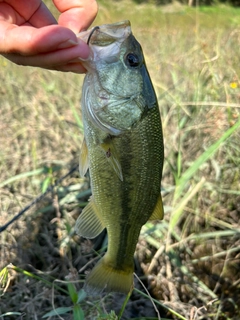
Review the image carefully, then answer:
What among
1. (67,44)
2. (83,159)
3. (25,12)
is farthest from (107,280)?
(25,12)

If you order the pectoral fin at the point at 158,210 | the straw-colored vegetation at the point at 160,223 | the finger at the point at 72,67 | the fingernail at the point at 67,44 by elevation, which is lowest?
the straw-colored vegetation at the point at 160,223

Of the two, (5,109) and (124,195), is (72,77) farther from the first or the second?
(124,195)

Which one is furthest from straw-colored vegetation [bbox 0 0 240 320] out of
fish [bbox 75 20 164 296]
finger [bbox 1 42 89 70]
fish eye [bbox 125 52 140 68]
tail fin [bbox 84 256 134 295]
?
finger [bbox 1 42 89 70]

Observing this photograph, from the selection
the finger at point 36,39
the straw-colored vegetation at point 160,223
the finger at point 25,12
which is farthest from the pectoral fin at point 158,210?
the finger at point 25,12

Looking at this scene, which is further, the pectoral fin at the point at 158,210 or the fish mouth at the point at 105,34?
the pectoral fin at the point at 158,210

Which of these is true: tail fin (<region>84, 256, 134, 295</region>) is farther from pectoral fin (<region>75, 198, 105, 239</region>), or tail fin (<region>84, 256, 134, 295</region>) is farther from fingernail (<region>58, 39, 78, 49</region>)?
fingernail (<region>58, 39, 78, 49</region>)

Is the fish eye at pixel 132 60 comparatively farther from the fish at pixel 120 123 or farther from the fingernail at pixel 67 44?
the fingernail at pixel 67 44

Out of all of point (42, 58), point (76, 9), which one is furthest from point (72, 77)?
point (42, 58)
